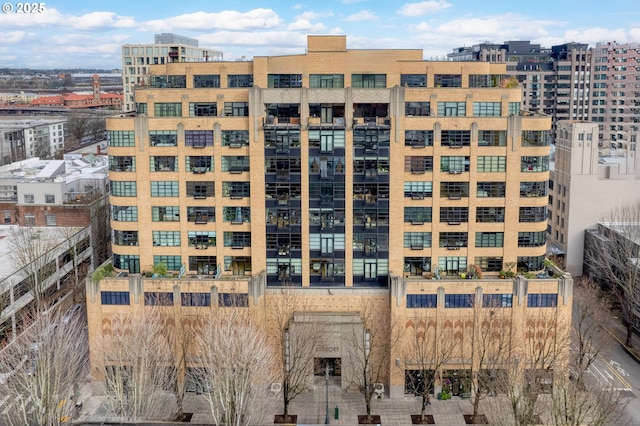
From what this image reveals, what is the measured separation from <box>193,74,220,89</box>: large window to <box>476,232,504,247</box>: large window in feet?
106

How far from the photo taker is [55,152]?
187500 mm

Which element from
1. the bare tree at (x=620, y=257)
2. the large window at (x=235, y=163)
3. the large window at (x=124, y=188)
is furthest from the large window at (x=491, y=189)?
the large window at (x=124, y=188)

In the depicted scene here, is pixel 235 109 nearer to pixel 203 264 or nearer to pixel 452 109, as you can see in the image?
pixel 203 264

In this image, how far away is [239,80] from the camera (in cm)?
7019

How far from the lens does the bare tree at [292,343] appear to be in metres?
61.0

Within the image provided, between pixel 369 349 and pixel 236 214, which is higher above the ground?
pixel 236 214

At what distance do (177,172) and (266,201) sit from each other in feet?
31.7

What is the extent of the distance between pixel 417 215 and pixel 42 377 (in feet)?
123

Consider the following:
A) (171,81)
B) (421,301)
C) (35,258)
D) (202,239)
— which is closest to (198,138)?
(171,81)

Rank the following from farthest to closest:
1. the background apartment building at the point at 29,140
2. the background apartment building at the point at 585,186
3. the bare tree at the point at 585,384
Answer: the background apartment building at the point at 29,140, the background apartment building at the point at 585,186, the bare tree at the point at 585,384

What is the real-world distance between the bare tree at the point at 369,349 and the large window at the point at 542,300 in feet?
43.8

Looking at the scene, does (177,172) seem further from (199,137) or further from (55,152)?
(55,152)

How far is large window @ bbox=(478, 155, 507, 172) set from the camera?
216ft

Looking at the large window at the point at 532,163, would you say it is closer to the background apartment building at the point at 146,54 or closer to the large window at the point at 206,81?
the large window at the point at 206,81
